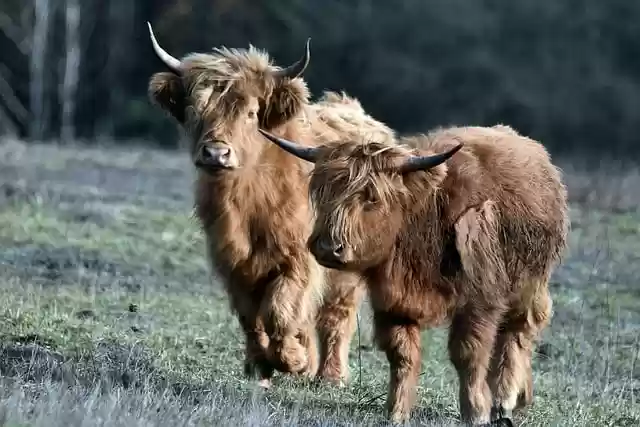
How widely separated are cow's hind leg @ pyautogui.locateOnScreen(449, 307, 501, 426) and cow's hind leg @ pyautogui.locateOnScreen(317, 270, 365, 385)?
1.60 metres

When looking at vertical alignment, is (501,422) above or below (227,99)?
below

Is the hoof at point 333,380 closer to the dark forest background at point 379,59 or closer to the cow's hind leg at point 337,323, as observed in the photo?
the cow's hind leg at point 337,323

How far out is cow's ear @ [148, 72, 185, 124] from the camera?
717 cm

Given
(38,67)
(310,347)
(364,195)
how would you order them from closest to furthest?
(364,195) < (310,347) < (38,67)

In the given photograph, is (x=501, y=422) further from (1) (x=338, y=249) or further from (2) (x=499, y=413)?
(1) (x=338, y=249)

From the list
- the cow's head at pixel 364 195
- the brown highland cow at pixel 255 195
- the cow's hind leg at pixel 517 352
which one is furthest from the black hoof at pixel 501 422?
the brown highland cow at pixel 255 195

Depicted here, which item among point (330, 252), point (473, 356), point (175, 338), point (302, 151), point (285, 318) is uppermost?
point (302, 151)

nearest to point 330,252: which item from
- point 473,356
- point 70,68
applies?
point 473,356

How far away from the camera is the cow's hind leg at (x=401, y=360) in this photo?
589 cm

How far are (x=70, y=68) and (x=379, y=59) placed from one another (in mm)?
9215

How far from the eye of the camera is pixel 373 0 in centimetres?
3512

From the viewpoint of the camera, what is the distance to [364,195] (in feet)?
18.8

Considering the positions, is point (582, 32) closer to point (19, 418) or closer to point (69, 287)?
point (69, 287)

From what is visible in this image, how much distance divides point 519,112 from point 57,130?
1434cm
